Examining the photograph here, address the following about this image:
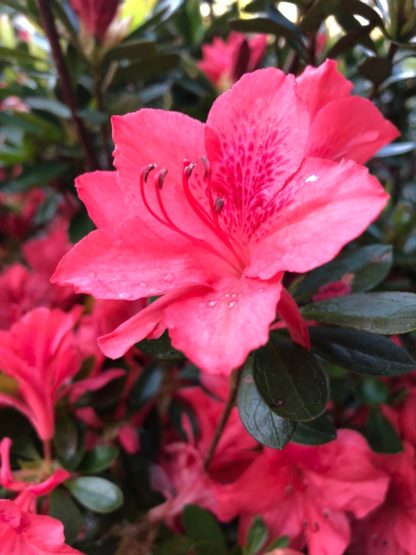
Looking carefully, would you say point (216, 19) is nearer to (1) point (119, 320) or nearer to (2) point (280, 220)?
(1) point (119, 320)

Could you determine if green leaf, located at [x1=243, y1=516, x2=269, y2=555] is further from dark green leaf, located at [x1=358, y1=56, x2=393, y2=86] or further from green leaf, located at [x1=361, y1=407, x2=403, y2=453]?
dark green leaf, located at [x1=358, y1=56, x2=393, y2=86]

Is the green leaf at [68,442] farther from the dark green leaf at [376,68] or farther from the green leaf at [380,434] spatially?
the dark green leaf at [376,68]

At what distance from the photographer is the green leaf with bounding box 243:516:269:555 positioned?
732 mm

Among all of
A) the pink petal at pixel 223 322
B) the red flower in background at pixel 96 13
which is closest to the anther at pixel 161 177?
the pink petal at pixel 223 322

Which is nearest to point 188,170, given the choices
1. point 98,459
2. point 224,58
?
point 98,459

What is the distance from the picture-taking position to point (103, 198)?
617 millimetres

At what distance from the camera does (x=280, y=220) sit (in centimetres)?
56

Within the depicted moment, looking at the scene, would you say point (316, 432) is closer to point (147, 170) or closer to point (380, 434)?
point (380, 434)

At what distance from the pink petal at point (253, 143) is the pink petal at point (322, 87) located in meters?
0.04

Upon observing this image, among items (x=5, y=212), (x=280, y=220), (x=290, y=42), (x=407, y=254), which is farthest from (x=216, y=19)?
(x=280, y=220)

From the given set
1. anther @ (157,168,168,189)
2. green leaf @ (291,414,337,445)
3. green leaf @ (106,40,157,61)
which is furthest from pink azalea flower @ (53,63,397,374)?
green leaf @ (106,40,157,61)

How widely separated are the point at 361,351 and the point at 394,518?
0.27 meters

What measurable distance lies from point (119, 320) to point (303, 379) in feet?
1.12

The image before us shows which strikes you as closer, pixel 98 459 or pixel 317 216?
pixel 317 216
